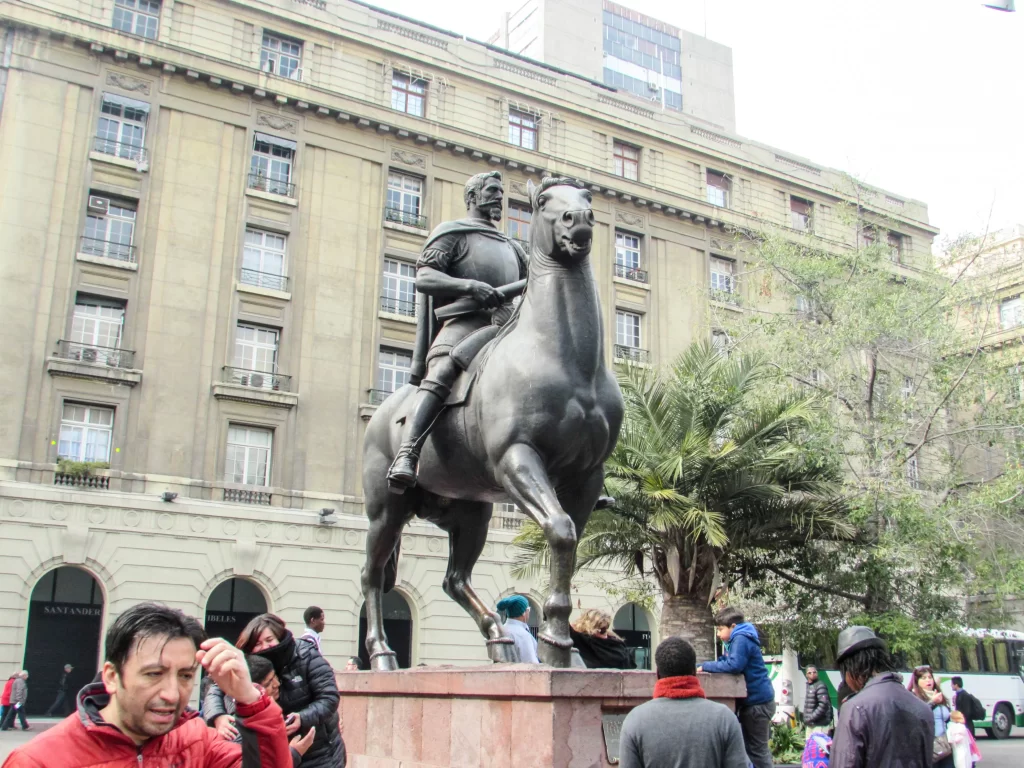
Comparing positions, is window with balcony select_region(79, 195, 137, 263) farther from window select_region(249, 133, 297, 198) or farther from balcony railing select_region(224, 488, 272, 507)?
balcony railing select_region(224, 488, 272, 507)

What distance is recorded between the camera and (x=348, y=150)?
3369cm

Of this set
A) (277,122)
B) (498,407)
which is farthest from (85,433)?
(498,407)

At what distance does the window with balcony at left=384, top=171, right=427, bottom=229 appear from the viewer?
1350 inches

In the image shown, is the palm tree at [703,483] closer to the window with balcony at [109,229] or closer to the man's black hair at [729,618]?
the man's black hair at [729,618]

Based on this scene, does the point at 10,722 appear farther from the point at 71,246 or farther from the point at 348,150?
the point at 348,150

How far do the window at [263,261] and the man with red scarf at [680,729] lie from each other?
2830 centimetres

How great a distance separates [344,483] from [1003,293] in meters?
19.4

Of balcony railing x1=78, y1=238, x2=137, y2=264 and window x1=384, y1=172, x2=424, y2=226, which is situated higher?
window x1=384, y1=172, x2=424, y2=226

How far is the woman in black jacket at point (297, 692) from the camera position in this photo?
4438mm

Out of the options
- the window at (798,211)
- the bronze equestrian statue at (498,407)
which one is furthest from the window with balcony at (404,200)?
the bronze equestrian statue at (498,407)

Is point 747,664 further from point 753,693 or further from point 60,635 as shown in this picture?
point 60,635

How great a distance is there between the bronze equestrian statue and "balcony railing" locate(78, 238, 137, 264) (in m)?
23.6

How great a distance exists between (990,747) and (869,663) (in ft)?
82.8

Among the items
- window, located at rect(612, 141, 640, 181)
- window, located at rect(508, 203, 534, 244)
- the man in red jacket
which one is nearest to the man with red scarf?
the man in red jacket
